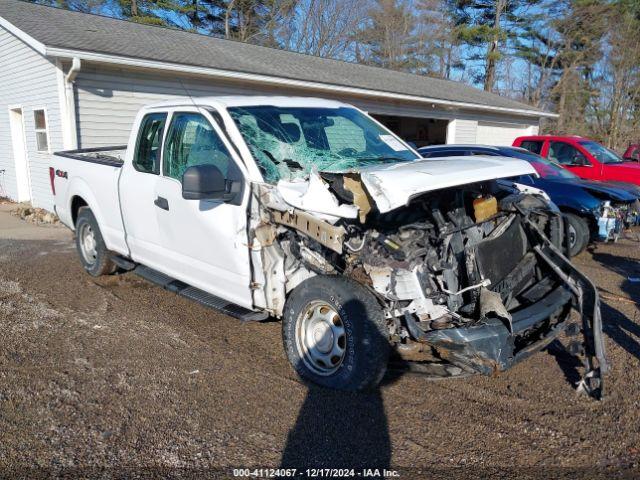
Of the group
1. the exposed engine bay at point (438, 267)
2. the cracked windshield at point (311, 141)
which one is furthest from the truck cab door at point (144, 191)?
the exposed engine bay at point (438, 267)

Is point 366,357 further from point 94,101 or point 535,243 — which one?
point 94,101

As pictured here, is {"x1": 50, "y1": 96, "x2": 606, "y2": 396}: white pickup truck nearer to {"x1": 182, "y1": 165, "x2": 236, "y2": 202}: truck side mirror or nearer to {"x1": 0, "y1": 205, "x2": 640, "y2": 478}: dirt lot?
{"x1": 182, "y1": 165, "x2": 236, "y2": 202}: truck side mirror

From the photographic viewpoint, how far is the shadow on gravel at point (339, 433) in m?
2.93

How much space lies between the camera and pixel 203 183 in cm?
362

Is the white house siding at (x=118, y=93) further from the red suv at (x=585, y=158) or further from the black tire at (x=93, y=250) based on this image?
the red suv at (x=585, y=158)

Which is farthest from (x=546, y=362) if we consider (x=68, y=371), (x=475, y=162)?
(x=68, y=371)

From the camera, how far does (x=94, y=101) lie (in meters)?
9.80

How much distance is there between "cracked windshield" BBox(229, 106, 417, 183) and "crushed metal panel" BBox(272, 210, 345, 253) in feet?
1.41

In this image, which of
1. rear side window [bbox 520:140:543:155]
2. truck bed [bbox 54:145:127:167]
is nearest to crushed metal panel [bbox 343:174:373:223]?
truck bed [bbox 54:145:127:167]

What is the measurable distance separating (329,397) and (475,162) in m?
Answer: 2.04

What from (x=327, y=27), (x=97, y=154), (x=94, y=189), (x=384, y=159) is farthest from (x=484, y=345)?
(x=327, y=27)

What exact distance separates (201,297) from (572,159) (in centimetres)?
961

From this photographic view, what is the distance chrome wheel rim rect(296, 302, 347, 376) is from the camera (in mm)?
3588

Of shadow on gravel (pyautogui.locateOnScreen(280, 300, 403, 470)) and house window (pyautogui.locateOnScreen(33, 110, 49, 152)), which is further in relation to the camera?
house window (pyautogui.locateOnScreen(33, 110, 49, 152))
